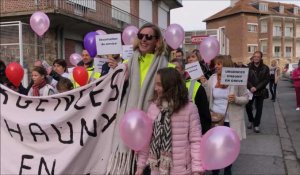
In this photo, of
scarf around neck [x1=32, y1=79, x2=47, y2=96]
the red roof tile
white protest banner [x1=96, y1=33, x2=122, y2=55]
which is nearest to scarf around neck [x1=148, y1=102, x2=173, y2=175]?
white protest banner [x1=96, y1=33, x2=122, y2=55]

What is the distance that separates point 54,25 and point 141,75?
46.8ft

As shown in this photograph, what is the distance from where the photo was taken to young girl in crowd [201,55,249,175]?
5289 millimetres

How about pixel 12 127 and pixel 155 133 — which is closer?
pixel 155 133

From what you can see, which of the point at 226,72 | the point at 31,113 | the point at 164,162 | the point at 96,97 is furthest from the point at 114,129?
the point at 226,72

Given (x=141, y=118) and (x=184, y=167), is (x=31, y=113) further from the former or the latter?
(x=184, y=167)

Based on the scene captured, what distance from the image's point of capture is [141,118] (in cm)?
292

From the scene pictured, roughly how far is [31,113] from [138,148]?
1.21m

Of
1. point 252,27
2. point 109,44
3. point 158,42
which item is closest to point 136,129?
point 158,42

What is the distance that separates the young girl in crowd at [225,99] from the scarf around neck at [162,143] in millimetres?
2245

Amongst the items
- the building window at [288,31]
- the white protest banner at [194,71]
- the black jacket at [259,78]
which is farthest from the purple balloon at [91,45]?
the building window at [288,31]

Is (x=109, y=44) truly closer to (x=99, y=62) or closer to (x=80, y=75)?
(x=99, y=62)

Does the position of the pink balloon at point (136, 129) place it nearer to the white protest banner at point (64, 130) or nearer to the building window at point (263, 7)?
the white protest banner at point (64, 130)

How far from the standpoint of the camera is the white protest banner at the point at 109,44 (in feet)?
16.1

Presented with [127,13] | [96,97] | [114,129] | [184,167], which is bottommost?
[184,167]
